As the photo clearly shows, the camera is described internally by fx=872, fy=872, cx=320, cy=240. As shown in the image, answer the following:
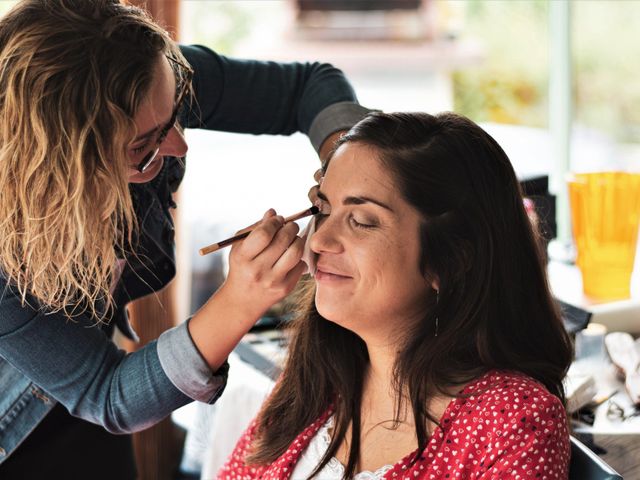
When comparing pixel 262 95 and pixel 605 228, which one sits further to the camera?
pixel 605 228

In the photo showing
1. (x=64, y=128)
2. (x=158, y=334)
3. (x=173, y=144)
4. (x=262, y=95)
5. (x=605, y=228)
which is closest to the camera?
(x=64, y=128)

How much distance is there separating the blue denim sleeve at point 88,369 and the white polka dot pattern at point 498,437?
0.38m

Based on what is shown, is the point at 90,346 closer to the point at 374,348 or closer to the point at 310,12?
the point at 374,348

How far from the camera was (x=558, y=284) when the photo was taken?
2.47 metres

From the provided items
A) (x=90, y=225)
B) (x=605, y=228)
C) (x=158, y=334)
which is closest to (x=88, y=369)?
(x=90, y=225)

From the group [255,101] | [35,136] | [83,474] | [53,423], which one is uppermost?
[35,136]

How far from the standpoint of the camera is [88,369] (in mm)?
1479

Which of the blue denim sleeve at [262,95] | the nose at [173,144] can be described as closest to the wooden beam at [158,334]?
the blue denim sleeve at [262,95]

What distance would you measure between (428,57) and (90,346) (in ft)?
14.5

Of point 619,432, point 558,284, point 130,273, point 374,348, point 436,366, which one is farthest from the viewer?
point 558,284

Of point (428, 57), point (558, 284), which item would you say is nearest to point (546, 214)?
point (558, 284)

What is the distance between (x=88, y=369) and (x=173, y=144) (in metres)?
0.41

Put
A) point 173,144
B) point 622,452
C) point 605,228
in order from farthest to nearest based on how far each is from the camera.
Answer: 1. point 605,228
2. point 622,452
3. point 173,144

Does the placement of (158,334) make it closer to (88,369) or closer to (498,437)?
(88,369)
